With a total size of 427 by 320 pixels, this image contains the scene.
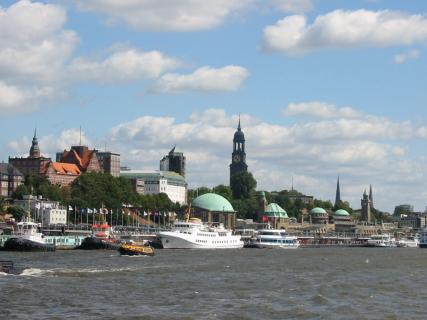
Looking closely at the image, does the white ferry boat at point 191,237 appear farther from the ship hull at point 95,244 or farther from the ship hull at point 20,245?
the ship hull at point 20,245

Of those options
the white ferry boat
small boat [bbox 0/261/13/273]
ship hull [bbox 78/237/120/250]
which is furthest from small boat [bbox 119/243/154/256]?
small boat [bbox 0/261/13/273]

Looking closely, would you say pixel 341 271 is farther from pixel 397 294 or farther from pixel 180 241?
pixel 180 241

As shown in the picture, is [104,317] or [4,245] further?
[4,245]

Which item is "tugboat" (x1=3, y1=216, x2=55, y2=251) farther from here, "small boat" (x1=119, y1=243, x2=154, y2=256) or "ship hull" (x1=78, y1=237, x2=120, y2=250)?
"small boat" (x1=119, y1=243, x2=154, y2=256)

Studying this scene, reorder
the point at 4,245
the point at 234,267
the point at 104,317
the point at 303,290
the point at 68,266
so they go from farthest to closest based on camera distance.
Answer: the point at 4,245 < the point at 234,267 < the point at 68,266 < the point at 303,290 < the point at 104,317

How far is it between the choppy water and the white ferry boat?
240 ft

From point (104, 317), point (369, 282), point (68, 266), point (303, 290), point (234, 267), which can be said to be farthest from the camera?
point (234, 267)

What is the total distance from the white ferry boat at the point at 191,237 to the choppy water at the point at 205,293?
73287 millimetres

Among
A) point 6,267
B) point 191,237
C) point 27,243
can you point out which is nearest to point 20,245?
point 27,243

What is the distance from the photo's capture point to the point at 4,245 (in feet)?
487

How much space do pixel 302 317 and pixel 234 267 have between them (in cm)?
5033

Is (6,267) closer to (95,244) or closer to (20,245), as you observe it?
(20,245)

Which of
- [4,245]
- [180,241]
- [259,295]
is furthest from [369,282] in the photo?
[180,241]

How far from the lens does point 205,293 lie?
242ft
